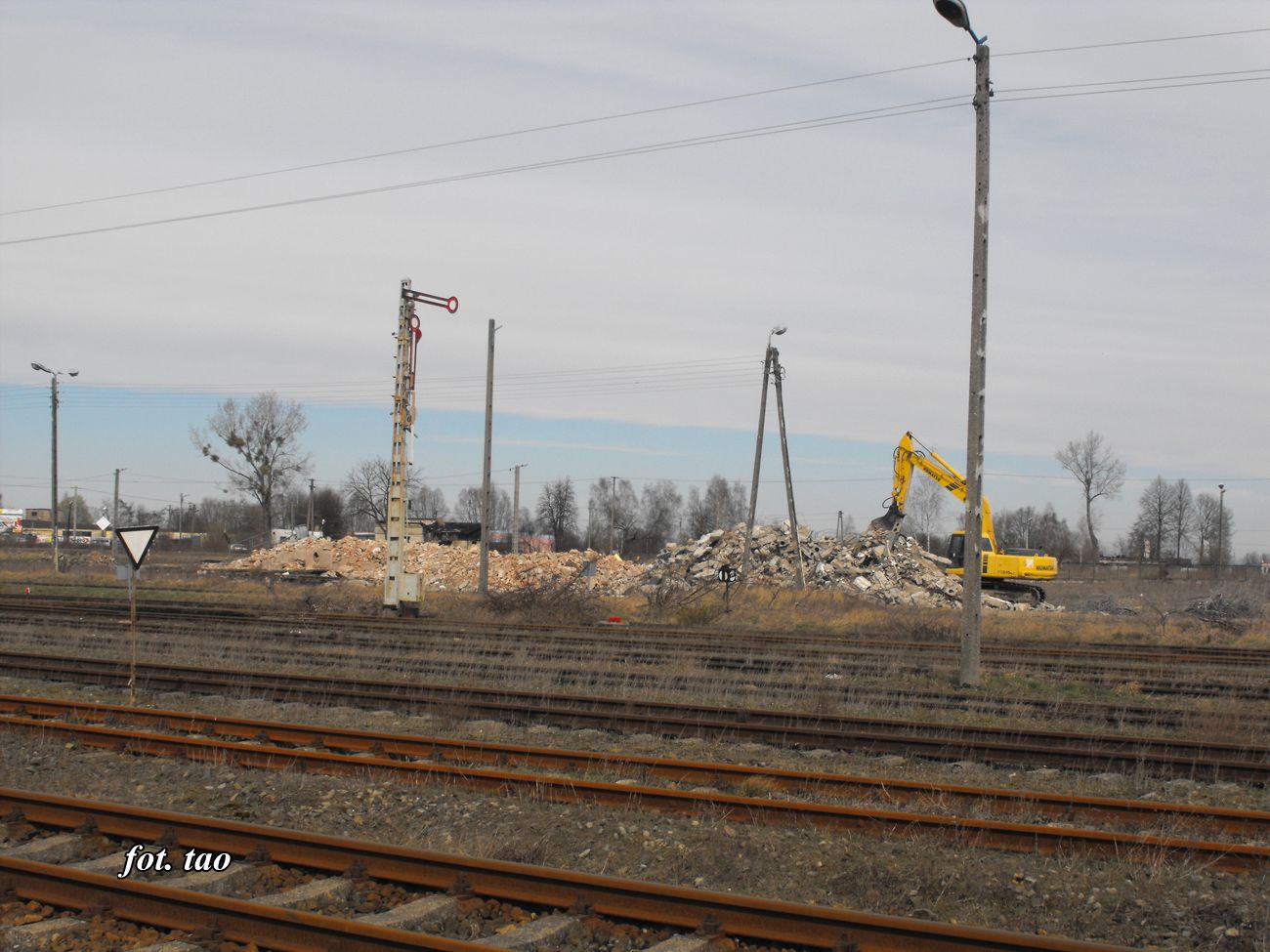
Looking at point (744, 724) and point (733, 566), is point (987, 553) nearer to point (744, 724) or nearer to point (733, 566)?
point (733, 566)

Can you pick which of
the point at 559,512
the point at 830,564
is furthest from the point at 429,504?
the point at 830,564

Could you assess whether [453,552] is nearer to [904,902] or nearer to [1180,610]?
[1180,610]

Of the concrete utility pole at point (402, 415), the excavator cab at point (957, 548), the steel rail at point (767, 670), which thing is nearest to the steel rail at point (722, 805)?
the steel rail at point (767, 670)

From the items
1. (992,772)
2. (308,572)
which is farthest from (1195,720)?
(308,572)

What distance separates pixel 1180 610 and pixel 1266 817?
31.9 meters

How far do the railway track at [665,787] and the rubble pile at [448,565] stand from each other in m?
25.2

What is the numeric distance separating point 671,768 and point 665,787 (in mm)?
293

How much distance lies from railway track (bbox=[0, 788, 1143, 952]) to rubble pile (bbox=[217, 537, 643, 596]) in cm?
2901

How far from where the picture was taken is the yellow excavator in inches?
1533

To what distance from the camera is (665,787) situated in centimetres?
945

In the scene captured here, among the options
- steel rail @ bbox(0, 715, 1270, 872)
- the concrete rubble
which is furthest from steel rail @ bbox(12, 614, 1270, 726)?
the concrete rubble

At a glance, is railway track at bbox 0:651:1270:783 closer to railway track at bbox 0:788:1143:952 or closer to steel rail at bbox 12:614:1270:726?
steel rail at bbox 12:614:1270:726

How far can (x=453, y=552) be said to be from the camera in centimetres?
5219

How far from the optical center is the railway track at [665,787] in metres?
7.59
